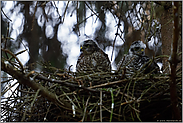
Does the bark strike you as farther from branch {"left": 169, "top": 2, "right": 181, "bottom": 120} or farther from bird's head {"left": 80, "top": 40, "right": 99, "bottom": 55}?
branch {"left": 169, "top": 2, "right": 181, "bottom": 120}

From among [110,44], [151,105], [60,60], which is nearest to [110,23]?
[110,44]

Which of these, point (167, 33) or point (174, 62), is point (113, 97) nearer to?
point (174, 62)

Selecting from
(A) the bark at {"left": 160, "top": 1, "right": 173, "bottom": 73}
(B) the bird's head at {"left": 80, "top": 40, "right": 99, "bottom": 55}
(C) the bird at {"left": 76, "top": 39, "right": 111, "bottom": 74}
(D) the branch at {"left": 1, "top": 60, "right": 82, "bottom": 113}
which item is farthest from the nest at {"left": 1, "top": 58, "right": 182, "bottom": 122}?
(B) the bird's head at {"left": 80, "top": 40, "right": 99, "bottom": 55}

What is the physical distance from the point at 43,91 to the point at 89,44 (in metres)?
1.46

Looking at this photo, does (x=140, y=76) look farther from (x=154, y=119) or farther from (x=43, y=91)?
(x=43, y=91)

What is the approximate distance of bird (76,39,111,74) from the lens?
2376 mm

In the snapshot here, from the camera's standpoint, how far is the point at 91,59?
8.14ft

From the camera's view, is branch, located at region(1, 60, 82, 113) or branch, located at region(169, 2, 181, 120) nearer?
branch, located at region(169, 2, 181, 120)

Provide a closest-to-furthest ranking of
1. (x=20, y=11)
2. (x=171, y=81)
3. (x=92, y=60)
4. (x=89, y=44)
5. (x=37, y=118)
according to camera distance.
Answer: (x=171, y=81)
(x=37, y=118)
(x=92, y=60)
(x=89, y=44)
(x=20, y=11)

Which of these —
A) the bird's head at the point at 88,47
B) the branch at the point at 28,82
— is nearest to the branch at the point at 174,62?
the branch at the point at 28,82

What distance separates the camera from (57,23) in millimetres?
3104

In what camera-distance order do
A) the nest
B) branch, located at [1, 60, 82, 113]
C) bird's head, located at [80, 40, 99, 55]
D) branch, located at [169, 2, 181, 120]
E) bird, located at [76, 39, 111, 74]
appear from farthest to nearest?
1. bird's head, located at [80, 40, 99, 55]
2. bird, located at [76, 39, 111, 74]
3. the nest
4. branch, located at [1, 60, 82, 113]
5. branch, located at [169, 2, 181, 120]

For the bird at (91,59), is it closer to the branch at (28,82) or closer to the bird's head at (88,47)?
the bird's head at (88,47)

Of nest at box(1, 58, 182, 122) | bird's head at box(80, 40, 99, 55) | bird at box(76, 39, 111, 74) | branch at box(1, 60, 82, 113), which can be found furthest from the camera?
bird's head at box(80, 40, 99, 55)
